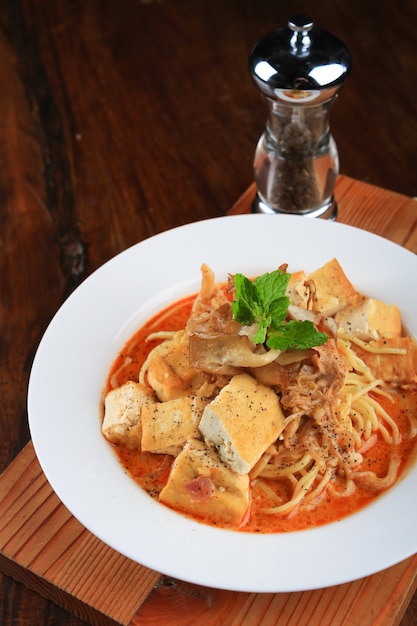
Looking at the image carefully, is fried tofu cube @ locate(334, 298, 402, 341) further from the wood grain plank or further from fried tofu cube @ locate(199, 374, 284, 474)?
the wood grain plank

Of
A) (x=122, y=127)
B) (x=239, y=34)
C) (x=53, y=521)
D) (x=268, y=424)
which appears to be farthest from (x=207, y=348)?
(x=239, y=34)

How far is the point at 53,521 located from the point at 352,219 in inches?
116

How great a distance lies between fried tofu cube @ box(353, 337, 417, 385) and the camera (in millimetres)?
4438

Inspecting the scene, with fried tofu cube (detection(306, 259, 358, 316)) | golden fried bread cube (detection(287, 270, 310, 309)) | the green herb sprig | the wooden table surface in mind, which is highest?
the green herb sprig

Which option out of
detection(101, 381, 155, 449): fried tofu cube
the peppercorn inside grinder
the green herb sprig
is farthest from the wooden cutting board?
the peppercorn inside grinder

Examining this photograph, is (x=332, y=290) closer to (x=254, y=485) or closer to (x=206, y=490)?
(x=254, y=485)

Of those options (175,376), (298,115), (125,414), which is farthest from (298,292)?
(298,115)

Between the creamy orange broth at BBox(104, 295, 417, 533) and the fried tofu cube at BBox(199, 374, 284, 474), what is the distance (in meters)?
0.26

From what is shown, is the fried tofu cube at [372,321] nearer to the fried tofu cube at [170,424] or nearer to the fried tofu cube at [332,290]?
the fried tofu cube at [332,290]

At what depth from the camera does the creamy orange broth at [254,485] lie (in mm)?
3883

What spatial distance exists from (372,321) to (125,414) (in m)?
1.47

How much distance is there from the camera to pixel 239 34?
771 centimetres

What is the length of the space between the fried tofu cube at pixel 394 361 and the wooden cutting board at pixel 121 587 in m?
0.98

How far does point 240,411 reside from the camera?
3916mm
